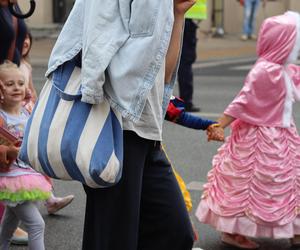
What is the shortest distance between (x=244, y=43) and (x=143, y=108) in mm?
18567

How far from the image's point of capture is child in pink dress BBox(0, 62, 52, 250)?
419cm

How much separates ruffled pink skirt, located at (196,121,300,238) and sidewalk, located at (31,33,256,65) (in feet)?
37.6

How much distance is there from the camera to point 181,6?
10.5 ft

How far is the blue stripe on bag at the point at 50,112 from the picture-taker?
9.89ft

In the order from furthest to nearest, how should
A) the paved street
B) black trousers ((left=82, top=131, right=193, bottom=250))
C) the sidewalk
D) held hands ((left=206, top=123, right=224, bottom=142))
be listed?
1. the sidewalk
2. the paved street
3. held hands ((left=206, top=123, right=224, bottom=142))
4. black trousers ((left=82, top=131, right=193, bottom=250))

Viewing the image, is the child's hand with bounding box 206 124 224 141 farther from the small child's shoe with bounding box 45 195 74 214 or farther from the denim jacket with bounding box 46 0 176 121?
the small child's shoe with bounding box 45 195 74 214

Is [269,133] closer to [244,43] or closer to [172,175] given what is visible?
[172,175]

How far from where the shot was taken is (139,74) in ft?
9.67

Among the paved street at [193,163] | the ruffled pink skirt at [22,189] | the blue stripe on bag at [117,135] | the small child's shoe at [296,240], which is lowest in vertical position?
the paved street at [193,163]

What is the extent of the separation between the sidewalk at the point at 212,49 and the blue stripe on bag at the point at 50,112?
12997 millimetres

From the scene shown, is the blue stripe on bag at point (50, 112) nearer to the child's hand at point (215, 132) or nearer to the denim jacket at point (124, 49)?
the denim jacket at point (124, 49)

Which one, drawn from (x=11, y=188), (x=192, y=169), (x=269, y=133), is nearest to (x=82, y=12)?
(x=11, y=188)

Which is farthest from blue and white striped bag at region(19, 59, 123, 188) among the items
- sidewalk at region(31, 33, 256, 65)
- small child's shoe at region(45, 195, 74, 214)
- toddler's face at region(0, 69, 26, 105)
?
sidewalk at region(31, 33, 256, 65)

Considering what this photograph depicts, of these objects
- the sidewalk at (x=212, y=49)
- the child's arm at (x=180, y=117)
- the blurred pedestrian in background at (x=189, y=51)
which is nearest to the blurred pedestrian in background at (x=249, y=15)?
the sidewalk at (x=212, y=49)
